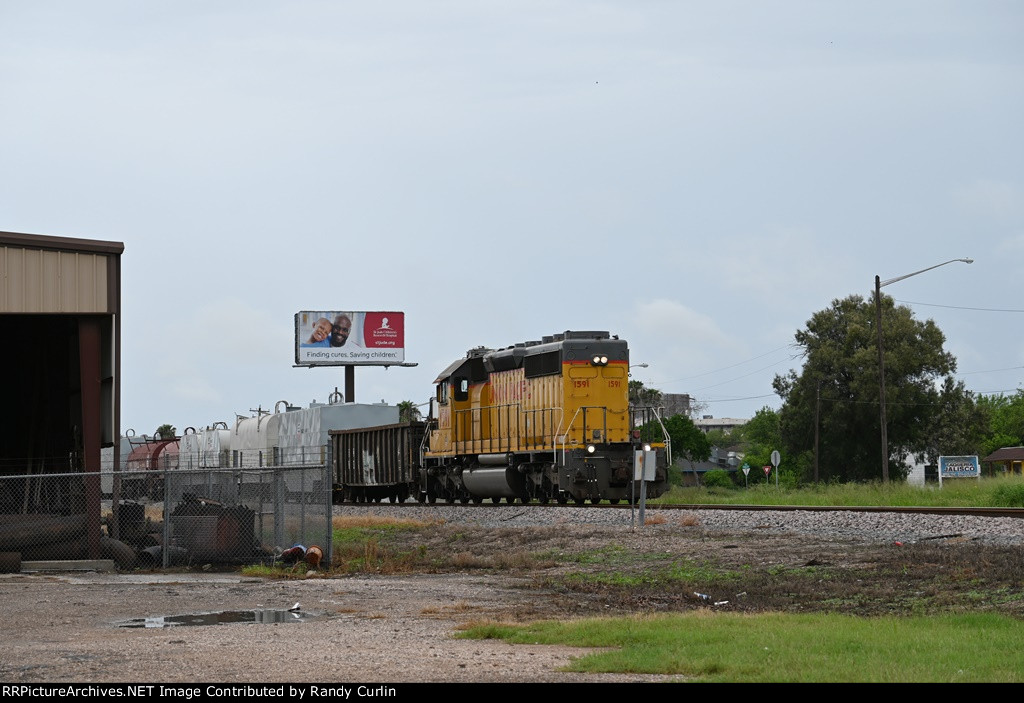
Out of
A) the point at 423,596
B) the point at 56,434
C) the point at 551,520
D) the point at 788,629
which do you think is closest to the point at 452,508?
the point at 551,520

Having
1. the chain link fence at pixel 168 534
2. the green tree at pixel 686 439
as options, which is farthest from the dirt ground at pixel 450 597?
the green tree at pixel 686 439

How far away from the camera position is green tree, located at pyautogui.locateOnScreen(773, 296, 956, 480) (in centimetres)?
7000

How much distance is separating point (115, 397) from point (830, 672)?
16.1 meters

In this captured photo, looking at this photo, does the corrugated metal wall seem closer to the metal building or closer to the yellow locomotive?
the metal building

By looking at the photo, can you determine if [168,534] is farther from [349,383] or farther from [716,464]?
[716,464]

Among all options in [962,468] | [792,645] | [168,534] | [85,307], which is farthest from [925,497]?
[962,468]

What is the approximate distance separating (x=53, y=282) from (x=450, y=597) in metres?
9.42

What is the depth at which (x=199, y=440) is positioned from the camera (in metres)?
70.4

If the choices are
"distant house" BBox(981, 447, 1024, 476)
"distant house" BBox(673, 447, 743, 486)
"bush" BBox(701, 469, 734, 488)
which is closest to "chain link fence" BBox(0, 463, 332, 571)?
"distant house" BBox(981, 447, 1024, 476)

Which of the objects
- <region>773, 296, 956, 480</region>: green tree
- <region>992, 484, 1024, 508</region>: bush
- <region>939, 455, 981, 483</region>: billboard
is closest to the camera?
<region>992, 484, 1024, 508</region>: bush

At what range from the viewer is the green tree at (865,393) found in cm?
7000

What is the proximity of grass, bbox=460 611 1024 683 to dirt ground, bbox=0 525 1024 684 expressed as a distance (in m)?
0.41

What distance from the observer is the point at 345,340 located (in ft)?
301
